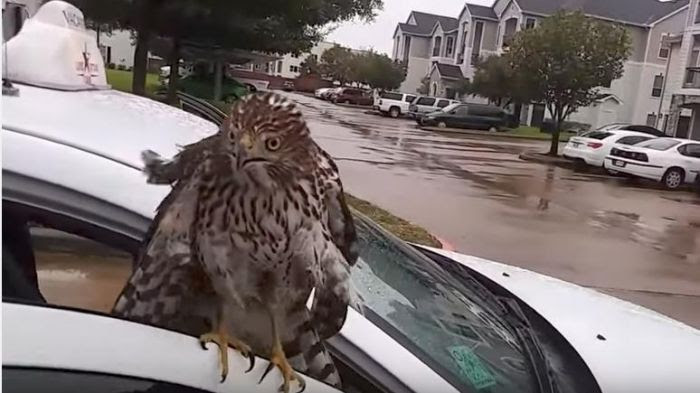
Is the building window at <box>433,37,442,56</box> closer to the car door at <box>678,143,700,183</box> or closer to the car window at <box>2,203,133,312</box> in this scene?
the car door at <box>678,143,700,183</box>

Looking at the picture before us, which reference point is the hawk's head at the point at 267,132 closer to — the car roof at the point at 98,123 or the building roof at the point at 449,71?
the car roof at the point at 98,123

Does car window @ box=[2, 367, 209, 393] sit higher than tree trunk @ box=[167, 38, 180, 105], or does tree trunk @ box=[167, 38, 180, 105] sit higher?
tree trunk @ box=[167, 38, 180, 105]

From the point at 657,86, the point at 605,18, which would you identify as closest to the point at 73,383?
the point at 605,18

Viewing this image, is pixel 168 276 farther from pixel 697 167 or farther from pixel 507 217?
pixel 697 167

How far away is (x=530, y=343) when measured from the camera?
1624 mm

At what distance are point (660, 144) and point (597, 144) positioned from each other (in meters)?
1.28

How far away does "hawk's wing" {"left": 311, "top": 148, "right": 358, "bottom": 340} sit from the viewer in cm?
102

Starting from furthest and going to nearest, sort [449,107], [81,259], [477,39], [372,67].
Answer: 1. [477,39]
2. [449,107]
3. [372,67]
4. [81,259]

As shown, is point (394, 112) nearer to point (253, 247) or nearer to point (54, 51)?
point (54, 51)

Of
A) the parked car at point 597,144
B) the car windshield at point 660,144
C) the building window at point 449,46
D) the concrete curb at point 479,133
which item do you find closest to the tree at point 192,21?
the car windshield at point 660,144

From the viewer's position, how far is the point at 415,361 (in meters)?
1.24

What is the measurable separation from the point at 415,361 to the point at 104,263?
1.71 feet

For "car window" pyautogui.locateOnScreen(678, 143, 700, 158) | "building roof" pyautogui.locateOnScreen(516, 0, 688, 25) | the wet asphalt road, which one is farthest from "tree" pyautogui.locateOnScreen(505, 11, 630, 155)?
"building roof" pyautogui.locateOnScreen(516, 0, 688, 25)

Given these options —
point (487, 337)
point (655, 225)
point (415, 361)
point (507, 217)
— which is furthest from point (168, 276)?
point (655, 225)
